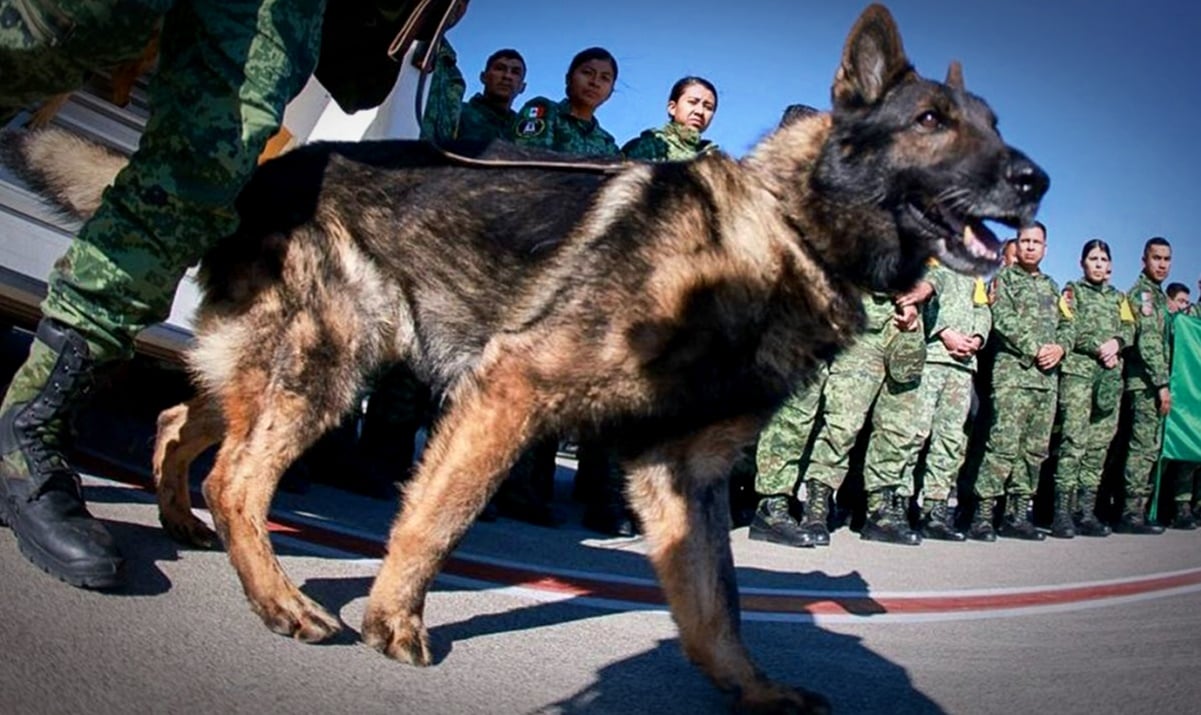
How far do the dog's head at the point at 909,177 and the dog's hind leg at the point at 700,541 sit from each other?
699mm

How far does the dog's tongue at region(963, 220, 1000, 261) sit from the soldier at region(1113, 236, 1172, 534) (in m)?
7.34

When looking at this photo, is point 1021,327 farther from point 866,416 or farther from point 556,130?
point 556,130

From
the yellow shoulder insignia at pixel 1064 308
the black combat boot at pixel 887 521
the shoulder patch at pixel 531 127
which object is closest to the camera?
the shoulder patch at pixel 531 127

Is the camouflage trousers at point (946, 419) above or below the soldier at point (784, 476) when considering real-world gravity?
above

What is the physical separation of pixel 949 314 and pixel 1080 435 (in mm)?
2491

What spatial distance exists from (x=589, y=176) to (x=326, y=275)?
2.84ft

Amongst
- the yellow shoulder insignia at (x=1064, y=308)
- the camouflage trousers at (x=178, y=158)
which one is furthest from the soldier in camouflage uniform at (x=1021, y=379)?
the camouflage trousers at (x=178, y=158)

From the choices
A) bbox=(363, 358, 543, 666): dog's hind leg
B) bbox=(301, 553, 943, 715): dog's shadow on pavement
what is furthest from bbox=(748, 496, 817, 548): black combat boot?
bbox=(363, 358, 543, 666): dog's hind leg

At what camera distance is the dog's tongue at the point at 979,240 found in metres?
Answer: 2.71

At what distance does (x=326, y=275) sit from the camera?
108 inches

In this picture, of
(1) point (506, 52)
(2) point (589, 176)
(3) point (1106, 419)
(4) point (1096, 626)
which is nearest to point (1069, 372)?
(3) point (1106, 419)

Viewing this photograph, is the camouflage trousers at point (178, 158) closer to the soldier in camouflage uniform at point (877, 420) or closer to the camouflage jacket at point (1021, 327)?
the soldier in camouflage uniform at point (877, 420)

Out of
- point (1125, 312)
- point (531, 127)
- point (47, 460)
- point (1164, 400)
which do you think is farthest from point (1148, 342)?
point (47, 460)

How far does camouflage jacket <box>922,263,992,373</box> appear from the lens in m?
6.77
